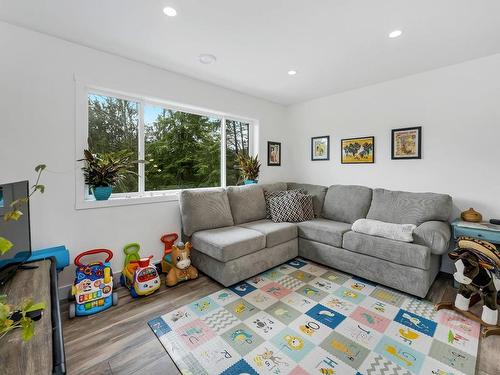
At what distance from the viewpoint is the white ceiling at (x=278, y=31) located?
1.82 m

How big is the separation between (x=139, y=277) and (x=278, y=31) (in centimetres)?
262

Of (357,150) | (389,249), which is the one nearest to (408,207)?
(389,249)

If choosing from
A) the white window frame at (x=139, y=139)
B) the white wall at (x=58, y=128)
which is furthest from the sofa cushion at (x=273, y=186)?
the white wall at (x=58, y=128)

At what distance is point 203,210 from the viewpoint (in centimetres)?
299

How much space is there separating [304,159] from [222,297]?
2.81 meters

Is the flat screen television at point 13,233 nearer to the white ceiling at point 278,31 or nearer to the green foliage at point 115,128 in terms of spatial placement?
the green foliage at point 115,128

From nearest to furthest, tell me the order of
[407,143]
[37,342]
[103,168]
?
[37,342] < [103,168] < [407,143]

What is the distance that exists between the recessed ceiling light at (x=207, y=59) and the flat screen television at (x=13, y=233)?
1948mm

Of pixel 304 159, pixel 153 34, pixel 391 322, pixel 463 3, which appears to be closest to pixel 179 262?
pixel 391 322

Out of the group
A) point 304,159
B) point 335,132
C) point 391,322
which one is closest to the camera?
point 391,322

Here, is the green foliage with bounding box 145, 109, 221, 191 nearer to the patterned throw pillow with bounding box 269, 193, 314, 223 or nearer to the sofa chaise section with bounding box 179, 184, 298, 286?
the sofa chaise section with bounding box 179, 184, 298, 286

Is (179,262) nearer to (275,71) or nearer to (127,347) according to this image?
(127,347)

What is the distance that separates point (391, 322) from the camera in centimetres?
198

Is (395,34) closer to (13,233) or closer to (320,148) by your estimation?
(320,148)
